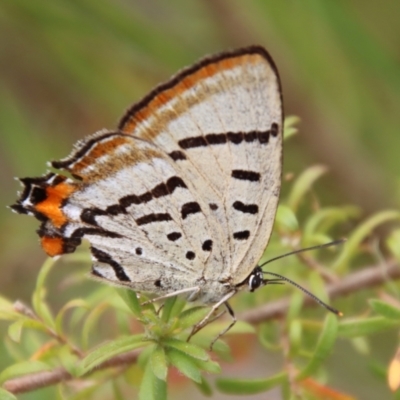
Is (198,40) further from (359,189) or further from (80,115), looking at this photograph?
(359,189)

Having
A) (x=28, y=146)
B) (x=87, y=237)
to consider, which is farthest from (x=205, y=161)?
(x=28, y=146)

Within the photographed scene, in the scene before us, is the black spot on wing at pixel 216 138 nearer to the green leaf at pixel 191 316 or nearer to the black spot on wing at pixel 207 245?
the black spot on wing at pixel 207 245

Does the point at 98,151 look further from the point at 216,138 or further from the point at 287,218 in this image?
the point at 287,218

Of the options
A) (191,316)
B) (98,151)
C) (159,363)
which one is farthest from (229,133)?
(159,363)

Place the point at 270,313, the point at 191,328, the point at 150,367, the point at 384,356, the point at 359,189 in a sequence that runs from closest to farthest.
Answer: the point at 150,367
the point at 191,328
the point at 270,313
the point at 384,356
the point at 359,189

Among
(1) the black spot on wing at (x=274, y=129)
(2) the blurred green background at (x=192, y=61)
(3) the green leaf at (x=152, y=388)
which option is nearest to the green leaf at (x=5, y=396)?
(3) the green leaf at (x=152, y=388)

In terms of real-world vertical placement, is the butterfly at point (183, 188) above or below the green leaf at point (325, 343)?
above
